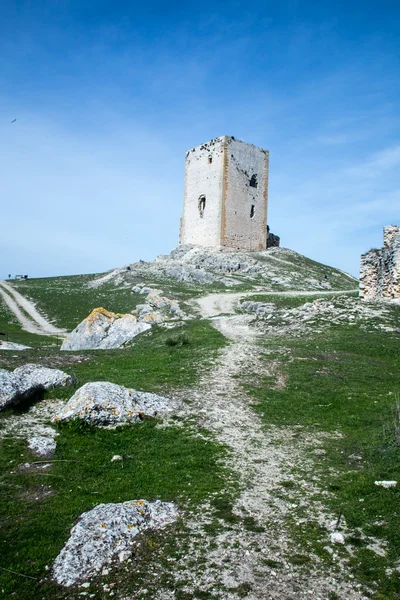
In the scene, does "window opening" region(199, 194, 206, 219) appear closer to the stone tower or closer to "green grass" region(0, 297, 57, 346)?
the stone tower

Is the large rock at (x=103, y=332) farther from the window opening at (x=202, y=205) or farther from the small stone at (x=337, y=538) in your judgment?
the window opening at (x=202, y=205)

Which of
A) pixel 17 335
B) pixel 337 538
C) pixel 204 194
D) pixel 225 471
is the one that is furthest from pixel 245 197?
pixel 337 538

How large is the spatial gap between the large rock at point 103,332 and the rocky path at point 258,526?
13.8 m

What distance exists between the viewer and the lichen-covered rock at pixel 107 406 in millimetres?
11211

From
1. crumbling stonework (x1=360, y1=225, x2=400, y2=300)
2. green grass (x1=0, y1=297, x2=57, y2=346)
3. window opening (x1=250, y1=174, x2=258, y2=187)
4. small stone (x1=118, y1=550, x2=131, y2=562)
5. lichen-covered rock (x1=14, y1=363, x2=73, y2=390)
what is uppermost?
window opening (x1=250, y1=174, x2=258, y2=187)

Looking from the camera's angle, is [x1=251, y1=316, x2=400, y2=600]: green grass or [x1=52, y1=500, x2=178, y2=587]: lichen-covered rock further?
[x1=251, y1=316, x2=400, y2=600]: green grass

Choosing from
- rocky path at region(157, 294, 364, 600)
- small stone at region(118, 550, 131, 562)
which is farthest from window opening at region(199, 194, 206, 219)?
small stone at region(118, 550, 131, 562)

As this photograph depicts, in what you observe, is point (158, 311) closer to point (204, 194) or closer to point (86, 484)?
point (86, 484)

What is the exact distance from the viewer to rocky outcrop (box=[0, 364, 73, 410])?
470 inches

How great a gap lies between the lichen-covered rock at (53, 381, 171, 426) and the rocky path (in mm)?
1391

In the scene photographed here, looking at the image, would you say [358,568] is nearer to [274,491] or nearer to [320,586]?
[320,586]

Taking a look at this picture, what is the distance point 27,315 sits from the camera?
41.3 meters

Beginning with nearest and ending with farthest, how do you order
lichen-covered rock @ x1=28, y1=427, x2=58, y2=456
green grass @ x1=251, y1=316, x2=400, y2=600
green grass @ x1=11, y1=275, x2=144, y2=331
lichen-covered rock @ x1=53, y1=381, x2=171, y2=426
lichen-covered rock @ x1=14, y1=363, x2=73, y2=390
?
green grass @ x1=251, y1=316, x2=400, y2=600 < lichen-covered rock @ x1=28, y1=427, x2=58, y2=456 < lichen-covered rock @ x1=53, y1=381, x2=171, y2=426 < lichen-covered rock @ x1=14, y1=363, x2=73, y2=390 < green grass @ x1=11, y1=275, x2=144, y2=331

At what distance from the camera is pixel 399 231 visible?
30.6 meters
